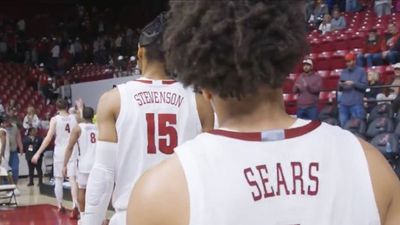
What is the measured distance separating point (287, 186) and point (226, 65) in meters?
0.28

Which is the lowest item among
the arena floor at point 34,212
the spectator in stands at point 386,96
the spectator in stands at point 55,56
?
the arena floor at point 34,212

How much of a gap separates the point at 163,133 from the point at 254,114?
70.4 inches

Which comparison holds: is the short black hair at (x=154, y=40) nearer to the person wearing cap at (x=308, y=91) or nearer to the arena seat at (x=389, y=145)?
the arena seat at (x=389, y=145)

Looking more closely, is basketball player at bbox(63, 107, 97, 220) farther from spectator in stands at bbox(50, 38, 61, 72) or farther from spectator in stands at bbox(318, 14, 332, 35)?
spectator in stands at bbox(50, 38, 61, 72)

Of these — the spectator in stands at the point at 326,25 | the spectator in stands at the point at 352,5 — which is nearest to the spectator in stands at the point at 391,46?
the spectator in stands at the point at 326,25

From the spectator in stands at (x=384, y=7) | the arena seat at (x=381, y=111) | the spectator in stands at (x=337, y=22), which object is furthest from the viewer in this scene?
the spectator in stands at (x=337, y=22)

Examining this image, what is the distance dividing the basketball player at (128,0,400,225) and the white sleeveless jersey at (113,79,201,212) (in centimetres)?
168

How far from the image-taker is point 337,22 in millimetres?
14562

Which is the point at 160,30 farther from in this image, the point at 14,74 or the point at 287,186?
the point at 14,74

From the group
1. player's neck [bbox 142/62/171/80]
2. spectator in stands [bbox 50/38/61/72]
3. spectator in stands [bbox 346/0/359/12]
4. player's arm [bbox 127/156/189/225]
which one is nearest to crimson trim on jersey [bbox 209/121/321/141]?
player's arm [bbox 127/156/189/225]

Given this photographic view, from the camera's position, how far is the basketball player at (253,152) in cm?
138

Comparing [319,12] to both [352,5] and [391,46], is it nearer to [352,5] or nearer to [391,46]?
[352,5]

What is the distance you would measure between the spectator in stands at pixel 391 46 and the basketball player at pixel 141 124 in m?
8.02

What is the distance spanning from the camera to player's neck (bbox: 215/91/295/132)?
146 cm
